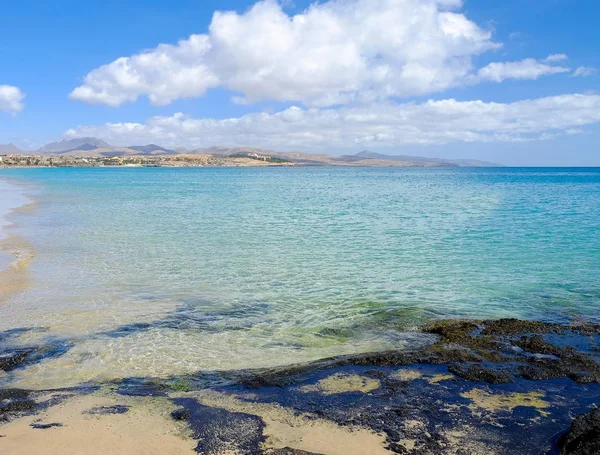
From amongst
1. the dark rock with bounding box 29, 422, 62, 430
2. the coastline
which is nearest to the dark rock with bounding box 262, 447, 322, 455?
the dark rock with bounding box 29, 422, 62, 430

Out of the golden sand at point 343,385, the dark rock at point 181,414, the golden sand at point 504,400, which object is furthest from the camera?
the golden sand at point 343,385

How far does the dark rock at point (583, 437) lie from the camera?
18.5 ft

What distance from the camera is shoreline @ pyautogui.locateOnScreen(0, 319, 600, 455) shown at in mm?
5992

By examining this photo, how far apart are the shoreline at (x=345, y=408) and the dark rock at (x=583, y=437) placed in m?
0.02

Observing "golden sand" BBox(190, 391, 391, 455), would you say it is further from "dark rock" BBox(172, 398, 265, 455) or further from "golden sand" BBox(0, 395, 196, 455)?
"golden sand" BBox(0, 395, 196, 455)

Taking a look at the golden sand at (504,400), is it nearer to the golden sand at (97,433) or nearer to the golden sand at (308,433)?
the golden sand at (308,433)

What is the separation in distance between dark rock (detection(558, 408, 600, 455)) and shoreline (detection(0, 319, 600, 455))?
2 centimetres

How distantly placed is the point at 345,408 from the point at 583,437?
119 inches

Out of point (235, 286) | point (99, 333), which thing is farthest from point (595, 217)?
point (99, 333)

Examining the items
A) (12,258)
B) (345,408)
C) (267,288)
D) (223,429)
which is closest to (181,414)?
(223,429)

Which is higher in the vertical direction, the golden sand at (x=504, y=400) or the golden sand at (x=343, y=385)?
the golden sand at (x=504, y=400)

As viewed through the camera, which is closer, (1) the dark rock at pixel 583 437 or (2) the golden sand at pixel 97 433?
(1) the dark rock at pixel 583 437

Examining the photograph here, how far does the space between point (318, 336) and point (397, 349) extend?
1.79 meters

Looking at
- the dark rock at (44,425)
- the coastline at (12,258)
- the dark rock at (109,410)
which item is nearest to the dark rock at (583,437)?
the dark rock at (109,410)
